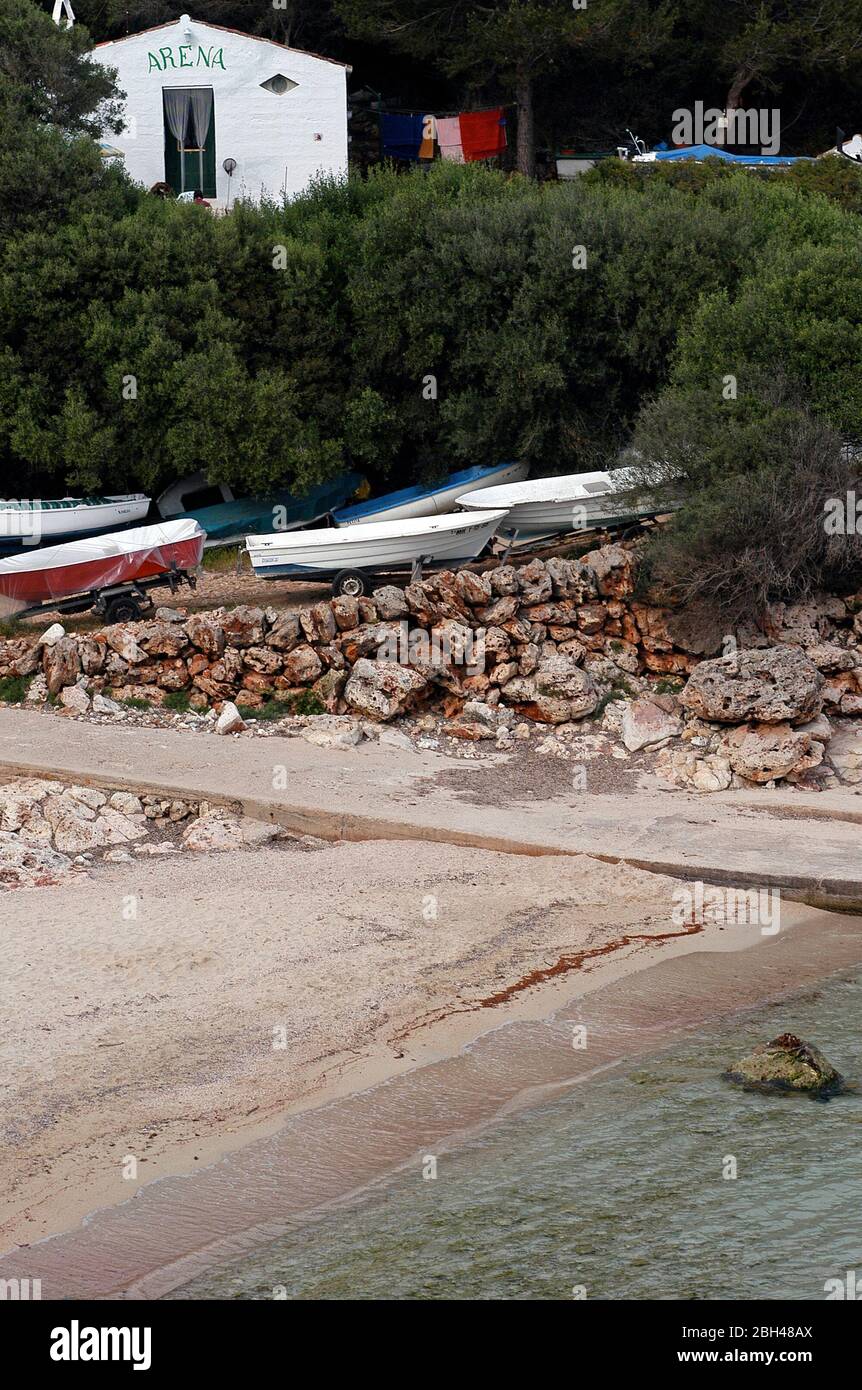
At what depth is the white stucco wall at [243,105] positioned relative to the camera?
1165 inches

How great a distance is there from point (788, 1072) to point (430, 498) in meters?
12.9

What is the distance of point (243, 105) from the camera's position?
98.0 ft

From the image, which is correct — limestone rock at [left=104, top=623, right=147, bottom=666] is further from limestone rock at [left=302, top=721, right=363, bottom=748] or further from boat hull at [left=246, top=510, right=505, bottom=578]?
limestone rock at [left=302, top=721, right=363, bottom=748]

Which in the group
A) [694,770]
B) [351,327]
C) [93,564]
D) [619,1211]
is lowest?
[619,1211]

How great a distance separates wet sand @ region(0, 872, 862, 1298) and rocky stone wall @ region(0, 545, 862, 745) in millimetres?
5440

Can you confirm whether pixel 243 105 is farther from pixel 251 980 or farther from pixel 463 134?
pixel 251 980

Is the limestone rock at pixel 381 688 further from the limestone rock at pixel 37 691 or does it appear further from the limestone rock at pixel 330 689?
the limestone rock at pixel 37 691

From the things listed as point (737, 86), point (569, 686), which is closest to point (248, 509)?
point (569, 686)

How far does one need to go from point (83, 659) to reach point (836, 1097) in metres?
11.0

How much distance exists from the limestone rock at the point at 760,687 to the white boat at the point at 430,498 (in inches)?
232

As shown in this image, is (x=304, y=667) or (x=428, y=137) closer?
(x=304, y=667)

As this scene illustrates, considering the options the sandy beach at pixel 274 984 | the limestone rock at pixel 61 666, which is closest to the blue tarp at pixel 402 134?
the limestone rock at pixel 61 666

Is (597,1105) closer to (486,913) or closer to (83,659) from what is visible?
(486,913)
